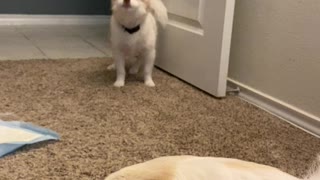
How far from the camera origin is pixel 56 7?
2904 mm

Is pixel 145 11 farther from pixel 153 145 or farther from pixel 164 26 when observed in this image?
pixel 153 145

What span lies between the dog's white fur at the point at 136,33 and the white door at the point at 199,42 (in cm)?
7

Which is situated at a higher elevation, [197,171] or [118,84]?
[197,171]

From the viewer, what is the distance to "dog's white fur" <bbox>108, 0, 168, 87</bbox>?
1506 mm

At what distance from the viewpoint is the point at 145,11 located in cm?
154

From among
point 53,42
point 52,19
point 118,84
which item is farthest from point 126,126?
point 52,19

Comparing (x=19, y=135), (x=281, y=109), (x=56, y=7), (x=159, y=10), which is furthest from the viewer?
(x=56, y=7)

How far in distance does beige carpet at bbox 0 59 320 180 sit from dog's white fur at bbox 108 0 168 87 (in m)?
0.08

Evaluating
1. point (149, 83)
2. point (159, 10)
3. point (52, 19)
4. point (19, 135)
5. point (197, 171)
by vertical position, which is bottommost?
point (52, 19)

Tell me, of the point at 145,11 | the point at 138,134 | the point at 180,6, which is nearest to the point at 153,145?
the point at 138,134

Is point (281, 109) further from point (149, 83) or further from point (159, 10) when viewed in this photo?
point (159, 10)

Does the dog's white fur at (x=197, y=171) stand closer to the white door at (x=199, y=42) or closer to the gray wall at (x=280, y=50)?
the gray wall at (x=280, y=50)

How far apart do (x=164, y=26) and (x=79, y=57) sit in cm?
48

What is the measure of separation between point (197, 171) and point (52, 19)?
2.72 metres
